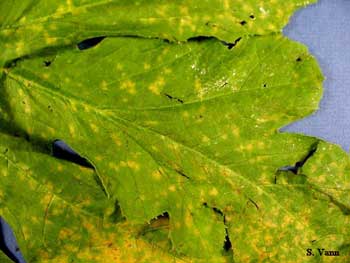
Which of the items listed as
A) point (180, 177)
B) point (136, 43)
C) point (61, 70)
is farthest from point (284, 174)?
point (61, 70)

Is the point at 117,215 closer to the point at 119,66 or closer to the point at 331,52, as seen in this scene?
the point at 119,66

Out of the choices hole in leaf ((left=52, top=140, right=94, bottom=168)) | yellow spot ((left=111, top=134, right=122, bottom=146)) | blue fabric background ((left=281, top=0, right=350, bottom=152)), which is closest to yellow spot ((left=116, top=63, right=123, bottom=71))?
yellow spot ((left=111, top=134, right=122, bottom=146))

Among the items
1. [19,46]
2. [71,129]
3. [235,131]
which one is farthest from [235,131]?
[19,46]

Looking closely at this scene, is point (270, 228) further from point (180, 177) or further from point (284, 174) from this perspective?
point (180, 177)

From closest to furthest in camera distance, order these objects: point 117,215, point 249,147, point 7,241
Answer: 1. point 249,147
2. point 117,215
3. point 7,241

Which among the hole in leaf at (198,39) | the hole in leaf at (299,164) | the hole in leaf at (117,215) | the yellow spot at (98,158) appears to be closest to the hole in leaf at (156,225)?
the hole in leaf at (117,215)

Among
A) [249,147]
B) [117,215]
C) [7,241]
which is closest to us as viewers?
[249,147]
